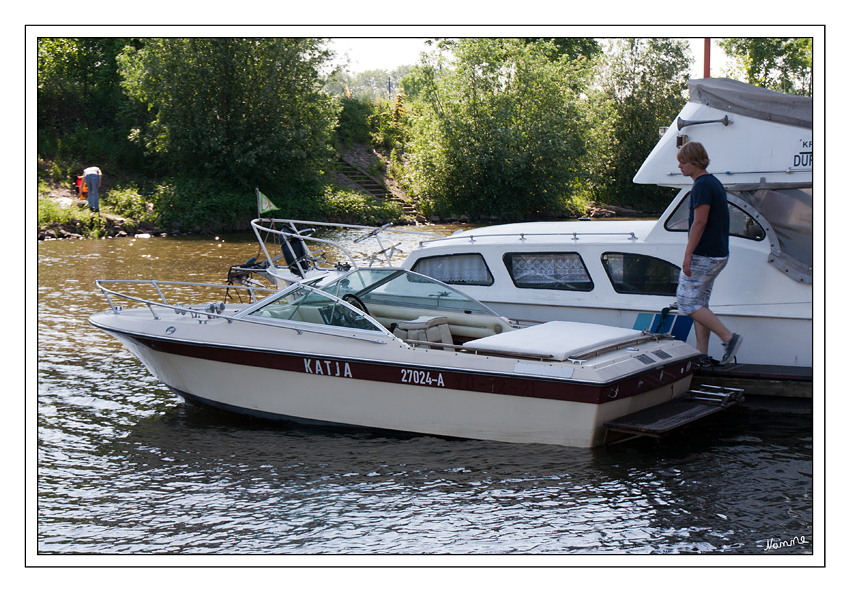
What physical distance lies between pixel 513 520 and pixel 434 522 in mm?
574

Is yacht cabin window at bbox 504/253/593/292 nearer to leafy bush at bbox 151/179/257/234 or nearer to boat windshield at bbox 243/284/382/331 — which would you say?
boat windshield at bbox 243/284/382/331

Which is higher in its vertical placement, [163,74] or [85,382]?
[163,74]

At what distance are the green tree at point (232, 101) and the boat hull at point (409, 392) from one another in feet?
74.0

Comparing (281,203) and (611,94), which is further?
(611,94)

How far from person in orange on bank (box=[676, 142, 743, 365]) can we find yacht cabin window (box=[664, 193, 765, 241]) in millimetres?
1003

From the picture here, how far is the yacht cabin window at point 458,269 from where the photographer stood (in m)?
9.05

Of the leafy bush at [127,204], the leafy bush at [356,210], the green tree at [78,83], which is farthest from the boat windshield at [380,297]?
the green tree at [78,83]

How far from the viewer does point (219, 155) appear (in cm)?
2961

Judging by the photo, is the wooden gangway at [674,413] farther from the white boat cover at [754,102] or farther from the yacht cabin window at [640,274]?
the white boat cover at [754,102]

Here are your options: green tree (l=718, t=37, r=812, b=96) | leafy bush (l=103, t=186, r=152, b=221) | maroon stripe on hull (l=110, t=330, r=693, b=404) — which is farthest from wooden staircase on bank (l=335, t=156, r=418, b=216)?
maroon stripe on hull (l=110, t=330, r=693, b=404)

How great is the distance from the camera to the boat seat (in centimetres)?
755

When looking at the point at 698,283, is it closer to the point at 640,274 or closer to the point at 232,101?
the point at 640,274
